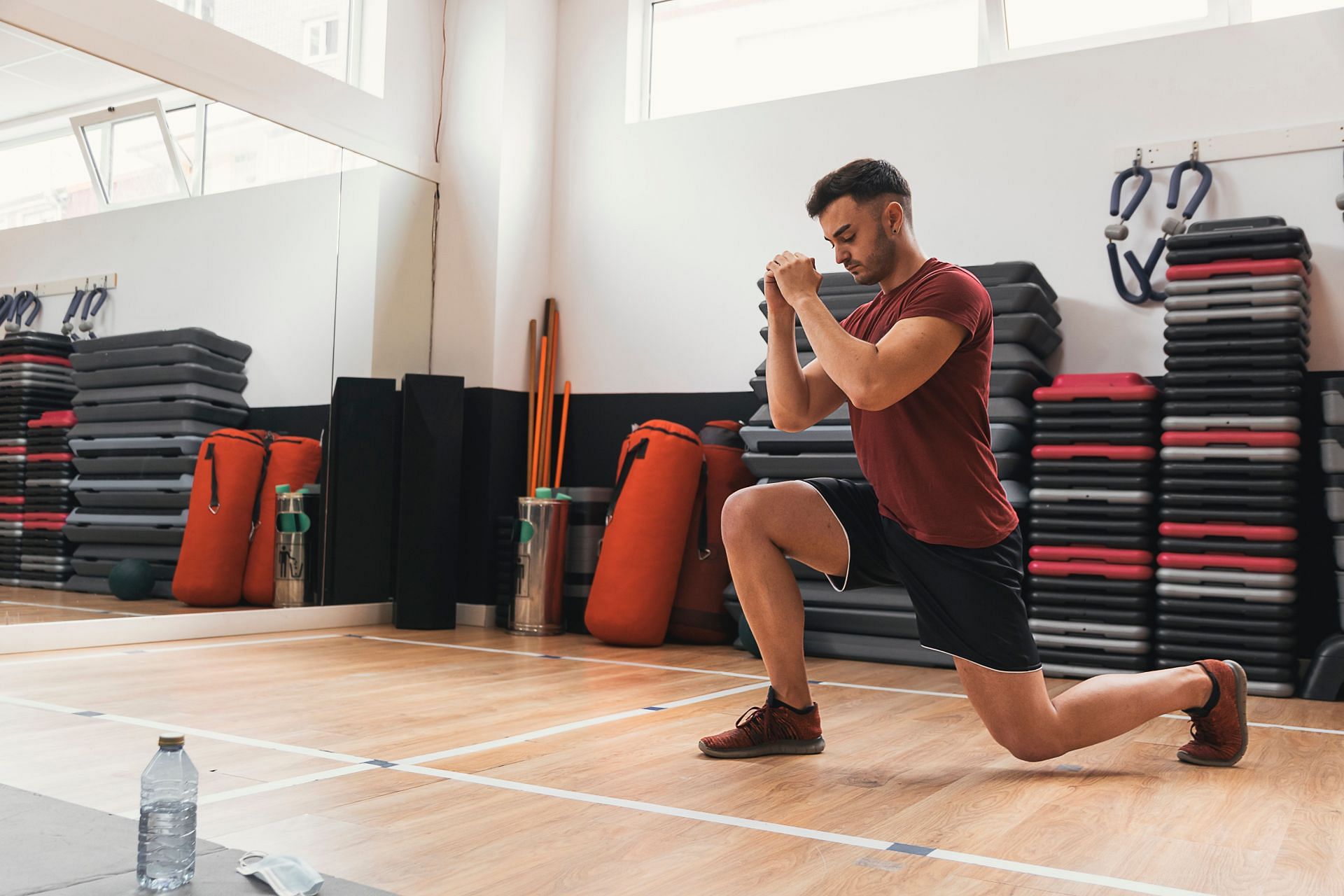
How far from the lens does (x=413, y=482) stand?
16.5ft

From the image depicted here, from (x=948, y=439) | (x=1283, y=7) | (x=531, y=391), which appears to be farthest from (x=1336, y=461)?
(x=531, y=391)

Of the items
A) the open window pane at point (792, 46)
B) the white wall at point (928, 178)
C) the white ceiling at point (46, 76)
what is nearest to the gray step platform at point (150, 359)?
the white ceiling at point (46, 76)

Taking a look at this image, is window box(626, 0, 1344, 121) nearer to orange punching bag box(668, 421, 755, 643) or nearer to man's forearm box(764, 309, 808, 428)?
orange punching bag box(668, 421, 755, 643)

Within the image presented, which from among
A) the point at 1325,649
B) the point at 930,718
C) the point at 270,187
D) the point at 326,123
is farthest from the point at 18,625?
the point at 1325,649

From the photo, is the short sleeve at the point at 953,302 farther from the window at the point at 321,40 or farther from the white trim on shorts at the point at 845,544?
the window at the point at 321,40

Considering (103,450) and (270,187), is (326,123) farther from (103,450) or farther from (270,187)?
(103,450)

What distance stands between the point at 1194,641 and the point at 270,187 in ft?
13.0

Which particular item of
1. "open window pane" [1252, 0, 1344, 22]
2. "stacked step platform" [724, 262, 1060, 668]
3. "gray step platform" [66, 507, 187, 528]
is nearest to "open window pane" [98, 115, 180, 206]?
"gray step platform" [66, 507, 187, 528]

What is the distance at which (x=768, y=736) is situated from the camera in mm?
2455

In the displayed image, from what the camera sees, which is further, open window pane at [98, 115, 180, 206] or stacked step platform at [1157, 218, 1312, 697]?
open window pane at [98, 115, 180, 206]

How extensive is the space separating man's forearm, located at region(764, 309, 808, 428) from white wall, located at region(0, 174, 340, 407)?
2.95m

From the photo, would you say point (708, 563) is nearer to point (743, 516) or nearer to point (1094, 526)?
point (1094, 526)

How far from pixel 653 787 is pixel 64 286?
314 centimetres

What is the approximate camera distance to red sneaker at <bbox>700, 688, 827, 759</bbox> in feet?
7.98
